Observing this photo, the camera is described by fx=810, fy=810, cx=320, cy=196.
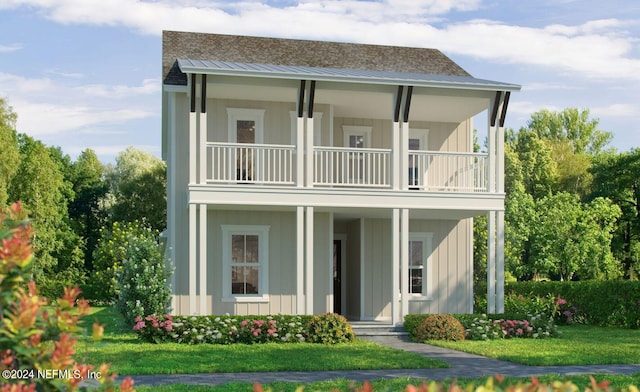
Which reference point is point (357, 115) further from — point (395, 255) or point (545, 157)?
point (545, 157)

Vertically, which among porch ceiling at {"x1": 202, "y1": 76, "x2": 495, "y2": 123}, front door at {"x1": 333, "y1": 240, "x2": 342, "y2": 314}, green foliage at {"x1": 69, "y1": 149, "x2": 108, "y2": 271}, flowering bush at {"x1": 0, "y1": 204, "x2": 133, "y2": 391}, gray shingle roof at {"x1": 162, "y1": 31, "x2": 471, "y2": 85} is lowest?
front door at {"x1": 333, "y1": 240, "x2": 342, "y2": 314}

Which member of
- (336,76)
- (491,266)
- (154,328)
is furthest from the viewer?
(491,266)

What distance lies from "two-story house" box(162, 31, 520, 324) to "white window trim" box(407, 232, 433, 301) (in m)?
0.04

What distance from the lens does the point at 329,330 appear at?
57.7ft

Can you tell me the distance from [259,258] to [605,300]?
405 inches

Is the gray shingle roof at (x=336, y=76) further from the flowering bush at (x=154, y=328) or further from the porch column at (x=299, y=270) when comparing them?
the flowering bush at (x=154, y=328)

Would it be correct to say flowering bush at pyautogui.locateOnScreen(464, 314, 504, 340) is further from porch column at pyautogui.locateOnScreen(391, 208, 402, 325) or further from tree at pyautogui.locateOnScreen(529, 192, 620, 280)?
tree at pyautogui.locateOnScreen(529, 192, 620, 280)

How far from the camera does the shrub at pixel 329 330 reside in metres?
17.5

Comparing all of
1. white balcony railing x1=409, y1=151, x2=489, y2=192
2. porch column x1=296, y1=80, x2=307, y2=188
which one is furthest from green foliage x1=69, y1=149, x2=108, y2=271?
porch column x1=296, y1=80, x2=307, y2=188

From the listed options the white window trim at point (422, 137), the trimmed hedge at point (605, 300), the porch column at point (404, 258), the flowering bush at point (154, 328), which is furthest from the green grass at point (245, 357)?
the trimmed hedge at point (605, 300)

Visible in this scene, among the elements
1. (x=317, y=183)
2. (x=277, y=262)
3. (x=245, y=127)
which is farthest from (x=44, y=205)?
(x=317, y=183)

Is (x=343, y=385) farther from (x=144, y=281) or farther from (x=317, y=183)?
(x=317, y=183)

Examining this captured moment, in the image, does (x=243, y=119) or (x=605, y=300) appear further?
(x=605, y=300)

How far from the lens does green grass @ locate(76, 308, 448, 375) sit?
42.4 feet
